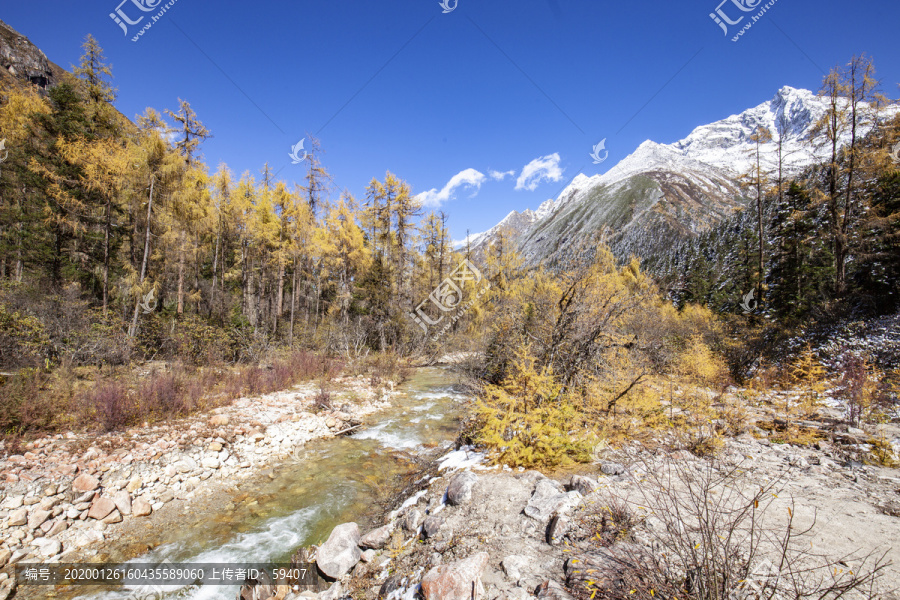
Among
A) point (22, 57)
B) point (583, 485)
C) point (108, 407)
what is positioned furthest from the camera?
point (22, 57)

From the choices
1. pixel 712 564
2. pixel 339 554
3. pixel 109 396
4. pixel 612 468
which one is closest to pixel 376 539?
pixel 339 554

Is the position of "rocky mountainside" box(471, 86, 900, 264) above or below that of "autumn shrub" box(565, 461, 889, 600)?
above

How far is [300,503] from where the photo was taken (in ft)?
20.0

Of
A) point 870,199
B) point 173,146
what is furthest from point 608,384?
point 173,146

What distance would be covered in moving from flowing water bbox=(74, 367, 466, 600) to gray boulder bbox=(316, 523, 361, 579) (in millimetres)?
1013

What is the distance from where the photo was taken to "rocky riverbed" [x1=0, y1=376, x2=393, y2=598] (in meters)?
4.63

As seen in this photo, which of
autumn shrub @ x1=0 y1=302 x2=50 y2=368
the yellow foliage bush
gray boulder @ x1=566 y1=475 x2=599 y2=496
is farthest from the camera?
the yellow foliage bush

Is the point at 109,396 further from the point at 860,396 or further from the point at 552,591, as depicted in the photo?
the point at 860,396

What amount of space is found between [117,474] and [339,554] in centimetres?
482

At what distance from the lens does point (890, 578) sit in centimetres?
240

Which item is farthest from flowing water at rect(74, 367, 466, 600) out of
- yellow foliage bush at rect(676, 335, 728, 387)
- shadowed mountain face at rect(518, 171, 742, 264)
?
shadowed mountain face at rect(518, 171, 742, 264)

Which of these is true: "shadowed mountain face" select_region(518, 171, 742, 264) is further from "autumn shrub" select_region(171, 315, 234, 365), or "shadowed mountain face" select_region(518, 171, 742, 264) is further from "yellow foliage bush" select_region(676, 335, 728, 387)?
"autumn shrub" select_region(171, 315, 234, 365)

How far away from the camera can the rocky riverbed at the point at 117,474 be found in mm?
4633

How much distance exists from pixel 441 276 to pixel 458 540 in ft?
82.7
